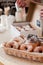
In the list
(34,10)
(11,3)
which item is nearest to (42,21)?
(34,10)

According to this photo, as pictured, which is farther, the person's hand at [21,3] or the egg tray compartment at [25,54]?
the person's hand at [21,3]

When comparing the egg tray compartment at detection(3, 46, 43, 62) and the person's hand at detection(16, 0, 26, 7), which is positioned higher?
the person's hand at detection(16, 0, 26, 7)

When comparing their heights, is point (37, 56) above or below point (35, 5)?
below

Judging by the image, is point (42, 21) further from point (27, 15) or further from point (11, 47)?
point (11, 47)

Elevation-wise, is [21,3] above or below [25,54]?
above

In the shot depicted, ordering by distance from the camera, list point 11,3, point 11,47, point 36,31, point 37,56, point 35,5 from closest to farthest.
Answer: point 37,56, point 11,47, point 36,31, point 35,5, point 11,3

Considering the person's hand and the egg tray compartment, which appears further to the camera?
the person's hand

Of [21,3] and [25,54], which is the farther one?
[21,3]

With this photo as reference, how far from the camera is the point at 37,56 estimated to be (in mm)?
1157

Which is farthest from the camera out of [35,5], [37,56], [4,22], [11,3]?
[11,3]

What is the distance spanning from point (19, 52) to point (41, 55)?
0.14 meters

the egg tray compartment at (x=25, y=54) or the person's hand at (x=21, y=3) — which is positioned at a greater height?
the person's hand at (x=21, y=3)

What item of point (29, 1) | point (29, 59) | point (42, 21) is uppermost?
point (29, 1)

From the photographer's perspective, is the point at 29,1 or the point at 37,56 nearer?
the point at 37,56
